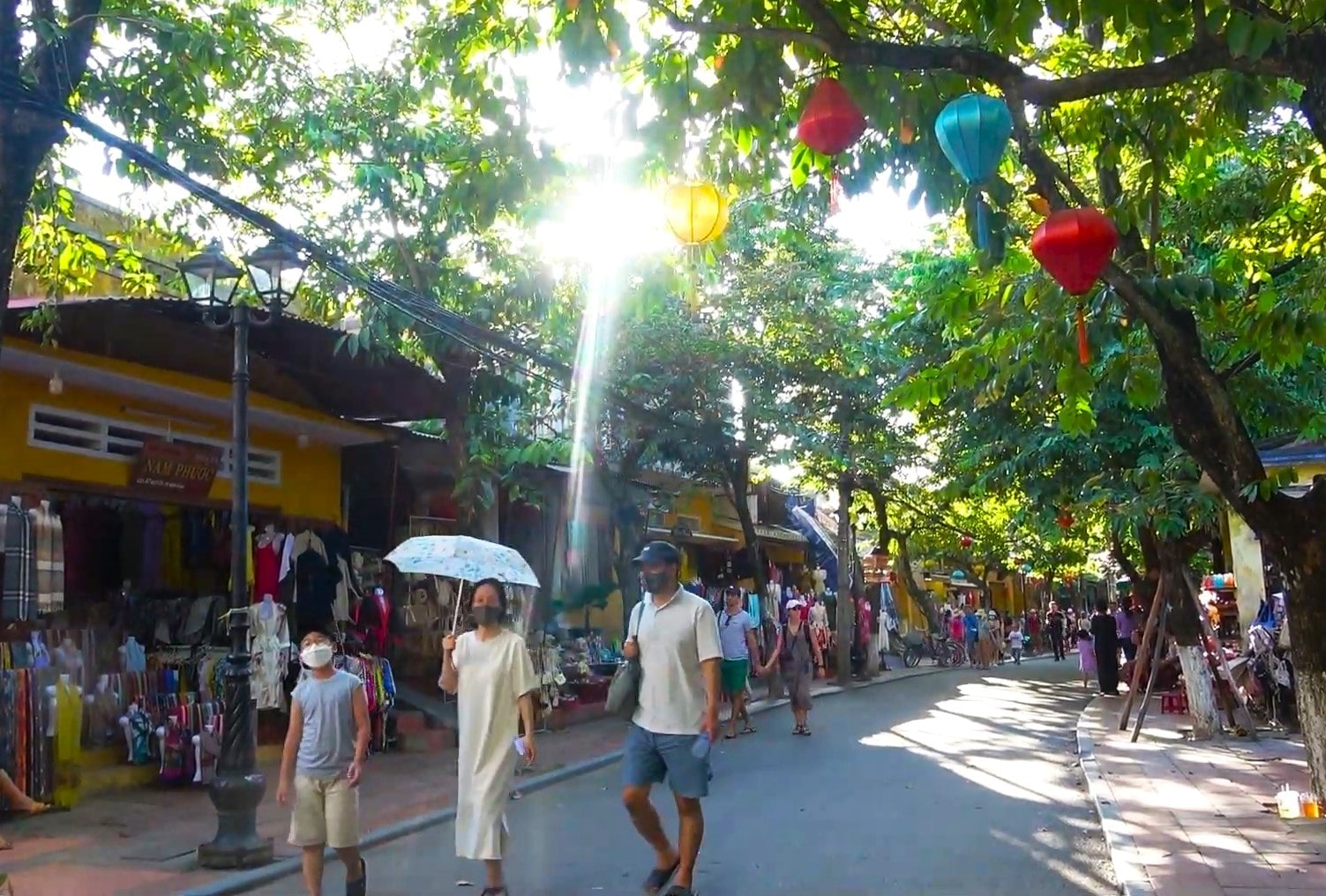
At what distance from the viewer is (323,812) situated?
646 centimetres

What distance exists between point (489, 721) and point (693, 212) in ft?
10.2

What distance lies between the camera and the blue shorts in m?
6.32

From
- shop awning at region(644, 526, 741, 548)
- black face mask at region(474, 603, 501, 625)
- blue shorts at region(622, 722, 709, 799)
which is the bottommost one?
blue shorts at region(622, 722, 709, 799)

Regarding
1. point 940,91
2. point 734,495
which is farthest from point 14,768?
point 734,495

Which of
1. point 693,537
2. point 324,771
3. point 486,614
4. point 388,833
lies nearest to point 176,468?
point 388,833

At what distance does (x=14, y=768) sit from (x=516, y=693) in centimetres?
573

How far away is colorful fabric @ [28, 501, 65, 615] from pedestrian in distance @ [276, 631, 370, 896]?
5017 millimetres

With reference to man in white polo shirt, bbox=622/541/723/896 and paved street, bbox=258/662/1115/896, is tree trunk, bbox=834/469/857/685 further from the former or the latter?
man in white polo shirt, bbox=622/541/723/896

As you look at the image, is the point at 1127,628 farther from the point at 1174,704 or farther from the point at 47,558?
the point at 47,558

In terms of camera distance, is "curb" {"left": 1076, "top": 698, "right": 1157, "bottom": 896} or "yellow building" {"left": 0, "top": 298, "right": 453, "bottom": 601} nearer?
"curb" {"left": 1076, "top": 698, "right": 1157, "bottom": 896}

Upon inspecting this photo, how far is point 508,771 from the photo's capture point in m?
6.52

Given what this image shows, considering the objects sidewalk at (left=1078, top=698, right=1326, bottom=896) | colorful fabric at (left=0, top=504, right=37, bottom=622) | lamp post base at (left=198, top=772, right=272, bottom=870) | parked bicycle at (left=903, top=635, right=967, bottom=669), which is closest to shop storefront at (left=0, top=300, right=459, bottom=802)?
colorful fabric at (left=0, top=504, right=37, bottom=622)

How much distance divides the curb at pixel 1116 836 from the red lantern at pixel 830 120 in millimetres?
4474

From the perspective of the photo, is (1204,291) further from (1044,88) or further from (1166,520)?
(1166,520)
